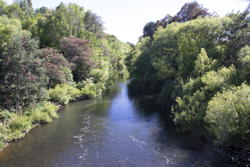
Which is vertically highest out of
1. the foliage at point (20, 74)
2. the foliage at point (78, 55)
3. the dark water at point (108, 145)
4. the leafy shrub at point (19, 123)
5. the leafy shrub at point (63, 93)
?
the foliage at point (78, 55)

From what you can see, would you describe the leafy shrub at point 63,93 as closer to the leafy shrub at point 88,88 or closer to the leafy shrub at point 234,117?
the leafy shrub at point 88,88

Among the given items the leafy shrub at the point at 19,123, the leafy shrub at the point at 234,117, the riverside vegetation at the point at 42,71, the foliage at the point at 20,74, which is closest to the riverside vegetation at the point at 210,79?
the leafy shrub at the point at 234,117

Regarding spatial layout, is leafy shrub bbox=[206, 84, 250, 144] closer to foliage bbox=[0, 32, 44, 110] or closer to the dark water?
the dark water

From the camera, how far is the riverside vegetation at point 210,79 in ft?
66.9

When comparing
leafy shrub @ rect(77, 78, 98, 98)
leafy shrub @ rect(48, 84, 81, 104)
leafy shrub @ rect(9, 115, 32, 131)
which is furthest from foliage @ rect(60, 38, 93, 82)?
leafy shrub @ rect(9, 115, 32, 131)

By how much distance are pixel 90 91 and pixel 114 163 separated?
96.2ft

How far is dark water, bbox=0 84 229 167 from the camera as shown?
858 inches

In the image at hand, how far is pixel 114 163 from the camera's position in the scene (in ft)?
70.8

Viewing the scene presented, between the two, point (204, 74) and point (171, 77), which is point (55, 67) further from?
point (204, 74)

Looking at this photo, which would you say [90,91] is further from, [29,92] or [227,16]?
[227,16]

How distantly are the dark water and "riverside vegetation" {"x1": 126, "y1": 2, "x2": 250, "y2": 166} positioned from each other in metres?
2.32

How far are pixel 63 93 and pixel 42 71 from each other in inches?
410

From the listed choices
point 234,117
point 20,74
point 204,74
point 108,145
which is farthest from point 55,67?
point 234,117

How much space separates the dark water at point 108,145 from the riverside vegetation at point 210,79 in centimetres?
232
